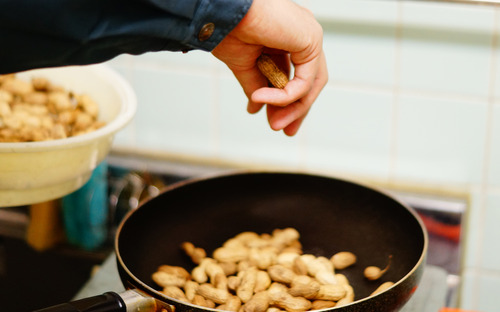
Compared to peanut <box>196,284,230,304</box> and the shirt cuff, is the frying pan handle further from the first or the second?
the shirt cuff

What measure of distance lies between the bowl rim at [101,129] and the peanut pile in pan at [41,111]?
0.04 meters

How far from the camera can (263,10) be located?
61cm

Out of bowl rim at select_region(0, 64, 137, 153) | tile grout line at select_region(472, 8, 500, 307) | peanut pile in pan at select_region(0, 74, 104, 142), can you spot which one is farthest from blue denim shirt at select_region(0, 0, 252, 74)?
tile grout line at select_region(472, 8, 500, 307)

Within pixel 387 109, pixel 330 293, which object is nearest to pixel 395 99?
pixel 387 109

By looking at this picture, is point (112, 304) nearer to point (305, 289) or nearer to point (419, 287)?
point (305, 289)

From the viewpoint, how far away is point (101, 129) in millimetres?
746

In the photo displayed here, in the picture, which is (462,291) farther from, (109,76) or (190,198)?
(109,76)

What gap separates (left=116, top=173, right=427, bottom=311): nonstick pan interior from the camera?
2.62ft

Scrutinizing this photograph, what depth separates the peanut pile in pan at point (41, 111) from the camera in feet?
2.63

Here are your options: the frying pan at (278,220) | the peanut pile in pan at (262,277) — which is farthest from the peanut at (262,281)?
the frying pan at (278,220)

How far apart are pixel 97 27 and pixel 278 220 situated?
0.45 metres

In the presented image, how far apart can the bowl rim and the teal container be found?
25 cm

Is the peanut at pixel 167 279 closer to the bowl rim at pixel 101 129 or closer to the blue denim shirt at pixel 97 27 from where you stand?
the bowl rim at pixel 101 129

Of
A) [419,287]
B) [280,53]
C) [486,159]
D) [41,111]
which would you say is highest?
[280,53]
